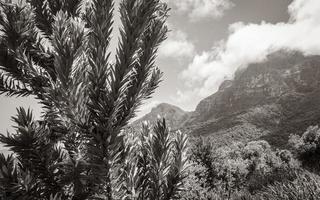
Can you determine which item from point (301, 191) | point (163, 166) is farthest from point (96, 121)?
A: point (301, 191)

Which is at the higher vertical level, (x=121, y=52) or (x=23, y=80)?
(x=23, y=80)

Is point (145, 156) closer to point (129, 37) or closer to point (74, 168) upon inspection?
point (74, 168)

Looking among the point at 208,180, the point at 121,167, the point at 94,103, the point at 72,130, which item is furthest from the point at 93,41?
the point at 208,180

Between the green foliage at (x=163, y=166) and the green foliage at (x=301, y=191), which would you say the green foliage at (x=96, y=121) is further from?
the green foliage at (x=301, y=191)

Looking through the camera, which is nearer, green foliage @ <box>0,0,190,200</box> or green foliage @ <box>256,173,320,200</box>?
green foliage @ <box>0,0,190,200</box>

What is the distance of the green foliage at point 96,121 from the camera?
1487mm

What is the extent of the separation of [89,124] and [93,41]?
489 mm

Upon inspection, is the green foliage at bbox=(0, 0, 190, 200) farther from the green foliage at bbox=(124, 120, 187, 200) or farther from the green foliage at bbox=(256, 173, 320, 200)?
the green foliage at bbox=(256, 173, 320, 200)

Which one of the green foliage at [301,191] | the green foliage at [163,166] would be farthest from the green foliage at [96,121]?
the green foliage at [301,191]

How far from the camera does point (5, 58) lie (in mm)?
2033

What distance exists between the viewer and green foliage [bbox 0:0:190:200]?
1487mm

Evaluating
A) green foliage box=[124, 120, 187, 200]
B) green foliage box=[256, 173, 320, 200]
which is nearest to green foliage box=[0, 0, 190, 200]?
green foliage box=[124, 120, 187, 200]

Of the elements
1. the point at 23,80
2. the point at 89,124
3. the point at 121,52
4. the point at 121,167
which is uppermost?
the point at 23,80

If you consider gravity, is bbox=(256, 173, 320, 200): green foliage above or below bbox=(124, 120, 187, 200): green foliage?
below
